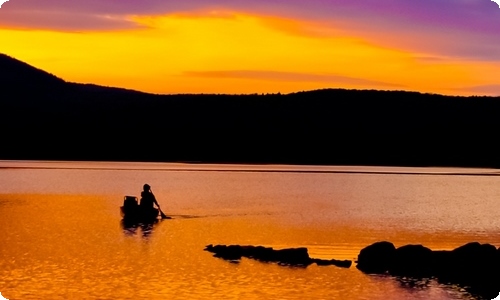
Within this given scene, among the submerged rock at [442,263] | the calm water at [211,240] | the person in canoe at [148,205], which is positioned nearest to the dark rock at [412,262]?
the submerged rock at [442,263]

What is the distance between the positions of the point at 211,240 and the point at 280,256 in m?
8.93

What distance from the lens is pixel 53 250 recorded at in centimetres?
3412

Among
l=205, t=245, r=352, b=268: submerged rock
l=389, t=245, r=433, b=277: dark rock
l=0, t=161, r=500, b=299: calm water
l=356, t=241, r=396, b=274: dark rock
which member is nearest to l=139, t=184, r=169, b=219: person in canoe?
l=0, t=161, r=500, b=299: calm water

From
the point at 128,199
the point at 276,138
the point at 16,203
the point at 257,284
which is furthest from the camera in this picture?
the point at 276,138

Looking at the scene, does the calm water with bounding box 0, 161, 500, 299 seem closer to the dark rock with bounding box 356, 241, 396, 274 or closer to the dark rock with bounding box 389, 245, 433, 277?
the dark rock with bounding box 356, 241, 396, 274

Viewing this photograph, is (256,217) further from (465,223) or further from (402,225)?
(465,223)

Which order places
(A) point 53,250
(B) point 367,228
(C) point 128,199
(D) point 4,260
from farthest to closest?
(B) point 367,228 < (C) point 128,199 < (A) point 53,250 < (D) point 4,260

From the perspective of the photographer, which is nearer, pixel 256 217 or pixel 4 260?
pixel 4 260

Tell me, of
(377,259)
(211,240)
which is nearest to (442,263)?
(377,259)

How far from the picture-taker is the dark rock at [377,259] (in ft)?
91.6

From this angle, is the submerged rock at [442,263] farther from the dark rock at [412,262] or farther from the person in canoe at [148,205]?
the person in canoe at [148,205]

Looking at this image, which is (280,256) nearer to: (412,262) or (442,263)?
(412,262)

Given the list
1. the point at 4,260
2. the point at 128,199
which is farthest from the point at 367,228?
the point at 4,260

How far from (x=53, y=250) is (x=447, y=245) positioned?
53.5ft
